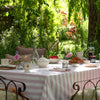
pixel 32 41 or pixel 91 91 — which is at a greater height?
pixel 32 41

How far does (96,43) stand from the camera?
742cm

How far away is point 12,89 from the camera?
3305 mm

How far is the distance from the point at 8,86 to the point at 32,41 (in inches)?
182

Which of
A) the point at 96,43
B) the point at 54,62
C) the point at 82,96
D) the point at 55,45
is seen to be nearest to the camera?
the point at 82,96

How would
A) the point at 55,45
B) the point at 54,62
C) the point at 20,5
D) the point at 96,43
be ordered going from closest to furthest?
the point at 54,62 < the point at 96,43 < the point at 20,5 < the point at 55,45

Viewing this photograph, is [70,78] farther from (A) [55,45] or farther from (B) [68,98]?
(A) [55,45]

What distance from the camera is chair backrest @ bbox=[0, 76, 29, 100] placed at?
10.3ft

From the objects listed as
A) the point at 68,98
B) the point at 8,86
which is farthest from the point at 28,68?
the point at 68,98

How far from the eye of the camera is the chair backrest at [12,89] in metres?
3.14

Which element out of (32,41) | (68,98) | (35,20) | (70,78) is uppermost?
(35,20)

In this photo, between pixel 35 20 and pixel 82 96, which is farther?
pixel 35 20

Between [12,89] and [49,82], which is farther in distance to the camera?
[12,89]

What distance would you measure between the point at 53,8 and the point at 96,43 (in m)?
1.77

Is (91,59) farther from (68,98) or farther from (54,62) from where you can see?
(68,98)
